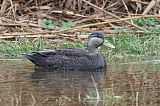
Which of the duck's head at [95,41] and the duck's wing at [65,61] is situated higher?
the duck's head at [95,41]

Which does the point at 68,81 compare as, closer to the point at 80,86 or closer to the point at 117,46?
the point at 80,86

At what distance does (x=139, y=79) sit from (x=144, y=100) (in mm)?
1877

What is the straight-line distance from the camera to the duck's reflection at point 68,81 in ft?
28.0

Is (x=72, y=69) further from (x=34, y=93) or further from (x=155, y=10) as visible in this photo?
(x=155, y=10)

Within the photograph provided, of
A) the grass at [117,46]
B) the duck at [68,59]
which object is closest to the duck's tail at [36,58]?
the duck at [68,59]

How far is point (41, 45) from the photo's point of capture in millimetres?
13266

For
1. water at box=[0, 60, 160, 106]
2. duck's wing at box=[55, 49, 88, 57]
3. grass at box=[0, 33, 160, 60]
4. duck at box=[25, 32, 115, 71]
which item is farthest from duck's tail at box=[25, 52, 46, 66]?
grass at box=[0, 33, 160, 60]

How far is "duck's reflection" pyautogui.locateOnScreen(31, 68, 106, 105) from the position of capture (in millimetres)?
8523

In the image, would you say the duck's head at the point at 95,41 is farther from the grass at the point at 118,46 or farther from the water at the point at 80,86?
the water at the point at 80,86

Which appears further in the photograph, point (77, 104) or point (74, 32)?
point (74, 32)

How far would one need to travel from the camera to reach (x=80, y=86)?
9.00 meters

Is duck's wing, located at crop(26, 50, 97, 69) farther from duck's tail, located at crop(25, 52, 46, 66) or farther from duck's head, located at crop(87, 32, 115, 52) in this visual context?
duck's head, located at crop(87, 32, 115, 52)

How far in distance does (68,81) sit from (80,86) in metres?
0.58

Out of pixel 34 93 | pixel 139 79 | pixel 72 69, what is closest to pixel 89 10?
pixel 72 69
